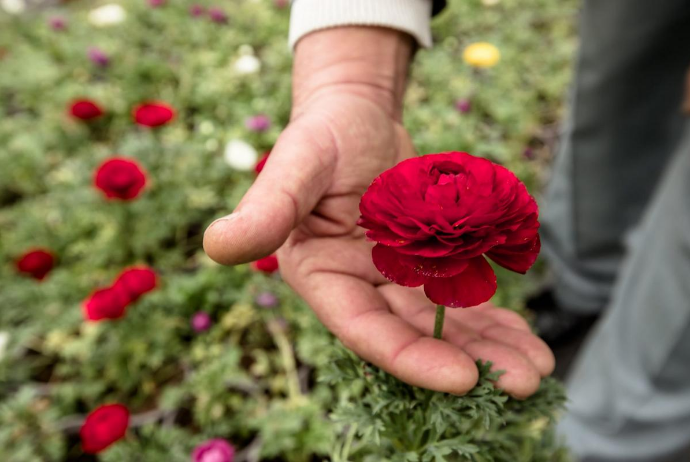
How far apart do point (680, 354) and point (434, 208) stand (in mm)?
944

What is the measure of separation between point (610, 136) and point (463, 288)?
1241 millimetres

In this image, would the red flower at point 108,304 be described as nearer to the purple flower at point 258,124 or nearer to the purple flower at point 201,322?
the purple flower at point 201,322

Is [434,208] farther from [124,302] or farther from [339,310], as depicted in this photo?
[124,302]

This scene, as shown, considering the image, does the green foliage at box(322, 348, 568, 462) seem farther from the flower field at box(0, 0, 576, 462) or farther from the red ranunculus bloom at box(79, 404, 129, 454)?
the red ranunculus bloom at box(79, 404, 129, 454)

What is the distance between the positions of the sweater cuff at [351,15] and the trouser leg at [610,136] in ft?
2.27

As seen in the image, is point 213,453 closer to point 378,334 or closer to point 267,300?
point 267,300

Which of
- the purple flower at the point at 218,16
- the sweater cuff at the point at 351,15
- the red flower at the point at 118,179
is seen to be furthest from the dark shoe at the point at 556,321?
the purple flower at the point at 218,16

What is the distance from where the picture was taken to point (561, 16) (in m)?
2.90

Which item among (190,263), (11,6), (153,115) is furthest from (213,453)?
(11,6)

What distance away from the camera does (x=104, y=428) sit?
104cm

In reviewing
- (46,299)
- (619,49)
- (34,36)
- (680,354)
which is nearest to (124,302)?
(46,299)

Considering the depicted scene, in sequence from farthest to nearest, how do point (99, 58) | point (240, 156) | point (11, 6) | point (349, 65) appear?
point (11, 6), point (99, 58), point (240, 156), point (349, 65)

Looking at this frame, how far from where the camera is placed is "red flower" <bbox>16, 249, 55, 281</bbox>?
1.38 m

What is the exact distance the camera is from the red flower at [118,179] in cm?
132
